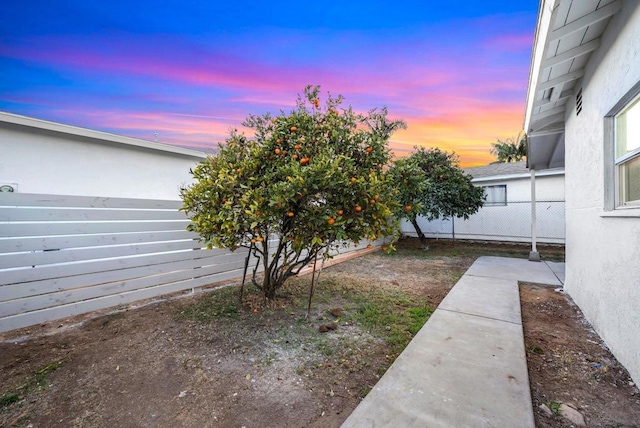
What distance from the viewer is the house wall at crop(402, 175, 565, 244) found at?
392 inches

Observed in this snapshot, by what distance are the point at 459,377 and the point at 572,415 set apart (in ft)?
2.29

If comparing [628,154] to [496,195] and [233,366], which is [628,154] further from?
[496,195]

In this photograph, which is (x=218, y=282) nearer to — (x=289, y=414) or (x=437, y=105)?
(x=289, y=414)

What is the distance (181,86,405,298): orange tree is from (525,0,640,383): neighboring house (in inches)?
81.4

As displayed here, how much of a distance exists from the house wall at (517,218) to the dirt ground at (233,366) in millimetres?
7767

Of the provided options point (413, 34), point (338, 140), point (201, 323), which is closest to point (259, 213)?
point (338, 140)

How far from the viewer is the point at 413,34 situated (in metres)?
6.36

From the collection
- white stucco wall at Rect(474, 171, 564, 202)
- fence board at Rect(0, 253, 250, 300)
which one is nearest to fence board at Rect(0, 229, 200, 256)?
fence board at Rect(0, 253, 250, 300)

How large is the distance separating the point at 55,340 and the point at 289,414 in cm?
290

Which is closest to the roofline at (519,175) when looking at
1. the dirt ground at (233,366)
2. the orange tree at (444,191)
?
the orange tree at (444,191)

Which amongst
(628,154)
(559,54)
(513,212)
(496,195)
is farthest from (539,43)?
(496,195)

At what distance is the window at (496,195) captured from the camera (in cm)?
1125

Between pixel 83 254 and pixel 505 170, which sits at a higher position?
pixel 505 170

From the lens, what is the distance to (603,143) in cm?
285
